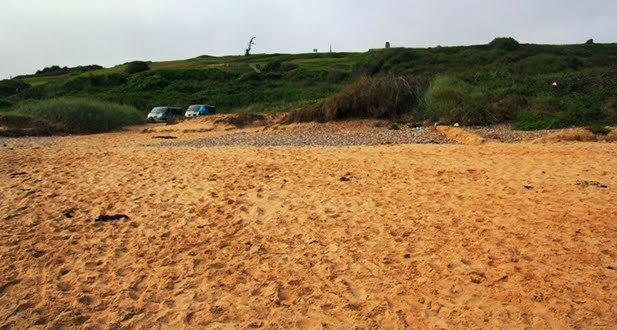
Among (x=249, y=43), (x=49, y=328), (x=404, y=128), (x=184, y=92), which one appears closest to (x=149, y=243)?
(x=49, y=328)

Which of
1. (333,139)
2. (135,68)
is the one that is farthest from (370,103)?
(135,68)

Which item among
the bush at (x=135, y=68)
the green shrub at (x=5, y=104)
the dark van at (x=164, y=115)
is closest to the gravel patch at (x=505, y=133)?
the dark van at (x=164, y=115)

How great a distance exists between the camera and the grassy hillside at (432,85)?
17.9 m

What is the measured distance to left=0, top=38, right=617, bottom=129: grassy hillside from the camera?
17891 mm

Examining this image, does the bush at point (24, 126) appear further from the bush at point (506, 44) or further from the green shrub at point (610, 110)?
the bush at point (506, 44)

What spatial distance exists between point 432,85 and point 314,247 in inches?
619

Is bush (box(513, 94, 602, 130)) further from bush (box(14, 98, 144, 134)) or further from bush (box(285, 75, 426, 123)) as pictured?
bush (box(14, 98, 144, 134))

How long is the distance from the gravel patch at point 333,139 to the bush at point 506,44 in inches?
1064

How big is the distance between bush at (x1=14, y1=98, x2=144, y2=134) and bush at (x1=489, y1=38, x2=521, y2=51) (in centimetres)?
2999

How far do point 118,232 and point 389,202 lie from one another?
11.8 feet

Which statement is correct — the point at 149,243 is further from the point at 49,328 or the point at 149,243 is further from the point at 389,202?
the point at 389,202

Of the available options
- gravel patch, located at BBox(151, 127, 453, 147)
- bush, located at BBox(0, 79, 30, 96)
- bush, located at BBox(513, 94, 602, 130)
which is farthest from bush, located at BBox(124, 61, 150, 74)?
bush, located at BBox(513, 94, 602, 130)

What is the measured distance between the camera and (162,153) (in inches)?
502

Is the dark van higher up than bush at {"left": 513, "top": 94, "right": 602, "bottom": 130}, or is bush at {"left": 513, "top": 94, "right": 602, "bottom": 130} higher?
bush at {"left": 513, "top": 94, "right": 602, "bottom": 130}
